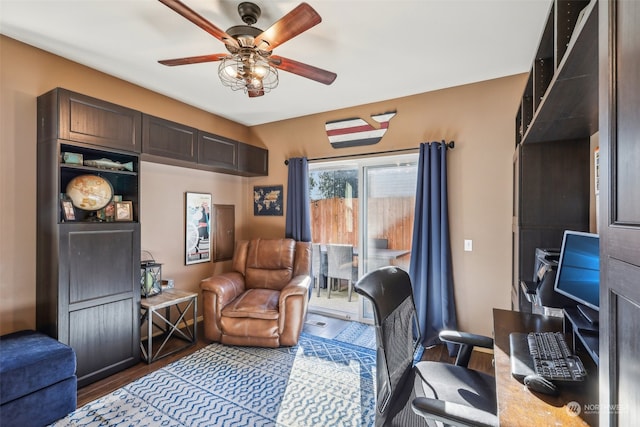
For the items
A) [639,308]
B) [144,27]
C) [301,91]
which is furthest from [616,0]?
[301,91]

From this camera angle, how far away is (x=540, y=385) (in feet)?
3.89

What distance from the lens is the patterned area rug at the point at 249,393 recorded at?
2.05 m

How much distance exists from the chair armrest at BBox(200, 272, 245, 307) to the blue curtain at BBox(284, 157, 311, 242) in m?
0.91

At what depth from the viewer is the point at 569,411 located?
1085mm

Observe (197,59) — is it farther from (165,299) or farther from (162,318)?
(162,318)

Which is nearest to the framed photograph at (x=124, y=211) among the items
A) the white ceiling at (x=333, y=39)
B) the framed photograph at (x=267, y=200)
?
the white ceiling at (x=333, y=39)

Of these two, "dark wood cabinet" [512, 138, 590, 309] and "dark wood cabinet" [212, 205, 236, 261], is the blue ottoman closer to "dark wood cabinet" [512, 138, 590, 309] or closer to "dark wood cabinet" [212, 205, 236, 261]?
"dark wood cabinet" [212, 205, 236, 261]

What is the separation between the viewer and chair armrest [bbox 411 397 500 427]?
111 cm

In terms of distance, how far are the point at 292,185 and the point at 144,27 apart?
2.28m

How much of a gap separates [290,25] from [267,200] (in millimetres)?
2861

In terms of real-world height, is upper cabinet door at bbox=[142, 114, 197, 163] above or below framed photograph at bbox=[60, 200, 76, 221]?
above

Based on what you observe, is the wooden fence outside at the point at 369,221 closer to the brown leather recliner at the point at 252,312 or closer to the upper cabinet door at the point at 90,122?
the brown leather recliner at the point at 252,312

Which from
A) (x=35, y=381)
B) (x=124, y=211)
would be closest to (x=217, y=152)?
(x=124, y=211)

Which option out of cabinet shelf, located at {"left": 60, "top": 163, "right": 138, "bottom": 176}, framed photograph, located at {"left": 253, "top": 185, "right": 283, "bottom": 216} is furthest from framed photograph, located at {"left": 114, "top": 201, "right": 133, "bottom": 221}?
framed photograph, located at {"left": 253, "top": 185, "right": 283, "bottom": 216}
